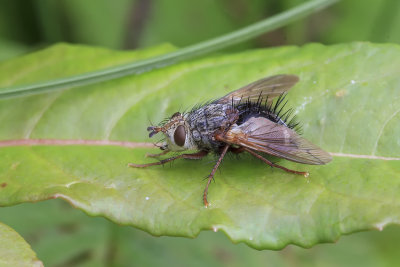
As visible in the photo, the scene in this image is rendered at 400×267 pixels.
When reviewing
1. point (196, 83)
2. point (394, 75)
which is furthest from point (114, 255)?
point (394, 75)

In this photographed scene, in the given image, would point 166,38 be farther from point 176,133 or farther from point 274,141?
point 274,141

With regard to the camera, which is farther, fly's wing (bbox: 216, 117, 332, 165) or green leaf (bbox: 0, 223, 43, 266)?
fly's wing (bbox: 216, 117, 332, 165)

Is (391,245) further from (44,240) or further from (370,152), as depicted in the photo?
(44,240)

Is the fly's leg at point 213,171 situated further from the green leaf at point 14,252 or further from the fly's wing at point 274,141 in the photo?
the green leaf at point 14,252

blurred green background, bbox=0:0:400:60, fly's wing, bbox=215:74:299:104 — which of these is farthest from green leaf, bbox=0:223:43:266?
blurred green background, bbox=0:0:400:60

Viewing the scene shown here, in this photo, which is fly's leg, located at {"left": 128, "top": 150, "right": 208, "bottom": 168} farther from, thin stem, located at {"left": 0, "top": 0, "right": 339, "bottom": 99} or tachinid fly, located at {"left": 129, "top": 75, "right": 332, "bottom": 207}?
thin stem, located at {"left": 0, "top": 0, "right": 339, "bottom": 99}
